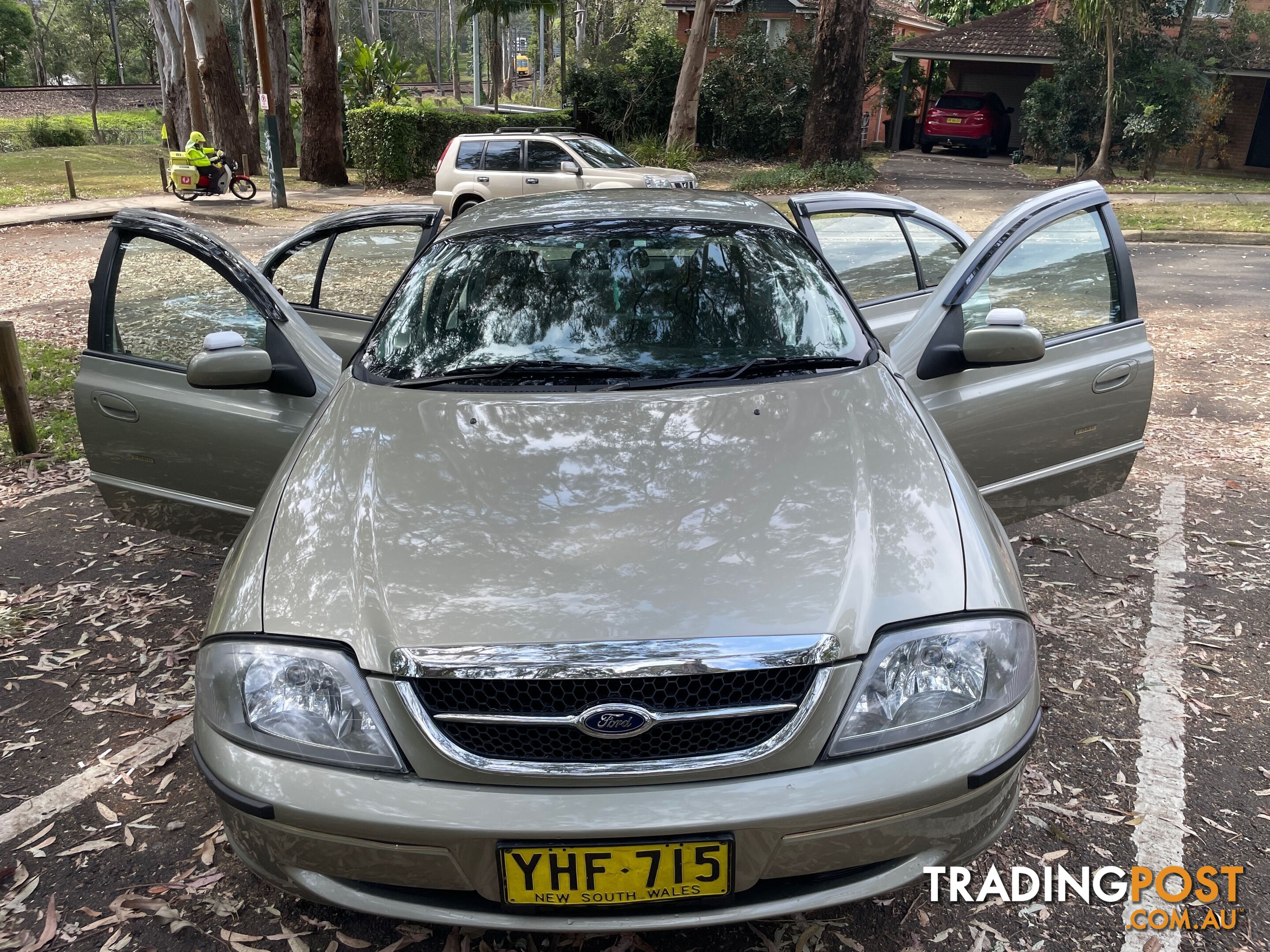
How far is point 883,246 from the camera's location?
5059 mm

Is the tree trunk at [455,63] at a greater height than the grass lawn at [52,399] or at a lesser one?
greater

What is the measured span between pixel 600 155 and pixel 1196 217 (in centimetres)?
909

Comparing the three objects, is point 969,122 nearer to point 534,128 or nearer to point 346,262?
point 534,128

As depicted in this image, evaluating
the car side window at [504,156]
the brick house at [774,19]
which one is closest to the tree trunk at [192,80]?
the car side window at [504,156]

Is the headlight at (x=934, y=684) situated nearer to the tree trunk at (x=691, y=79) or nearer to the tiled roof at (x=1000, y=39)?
the tree trunk at (x=691, y=79)

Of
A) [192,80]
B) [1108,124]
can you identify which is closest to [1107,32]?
[1108,124]

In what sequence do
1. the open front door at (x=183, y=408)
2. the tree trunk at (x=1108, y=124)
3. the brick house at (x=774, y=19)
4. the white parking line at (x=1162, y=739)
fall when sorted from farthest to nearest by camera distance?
the brick house at (x=774, y=19), the tree trunk at (x=1108, y=124), the open front door at (x=183, y=408), the white parking line at (x=1162, y=739)

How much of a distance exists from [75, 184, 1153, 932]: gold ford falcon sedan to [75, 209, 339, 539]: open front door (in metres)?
0.07

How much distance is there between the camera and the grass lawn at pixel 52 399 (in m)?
5.56

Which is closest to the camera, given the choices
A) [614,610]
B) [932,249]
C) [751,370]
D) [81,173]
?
[614,610]

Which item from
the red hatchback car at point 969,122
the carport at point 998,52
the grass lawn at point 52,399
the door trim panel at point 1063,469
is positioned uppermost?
the carport at point 998,52

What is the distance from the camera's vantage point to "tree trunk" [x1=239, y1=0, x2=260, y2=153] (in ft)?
77.4

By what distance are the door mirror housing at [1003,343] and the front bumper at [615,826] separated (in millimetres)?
1428

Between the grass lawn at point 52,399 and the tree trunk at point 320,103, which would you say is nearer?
the grass lawn at point 52,399
